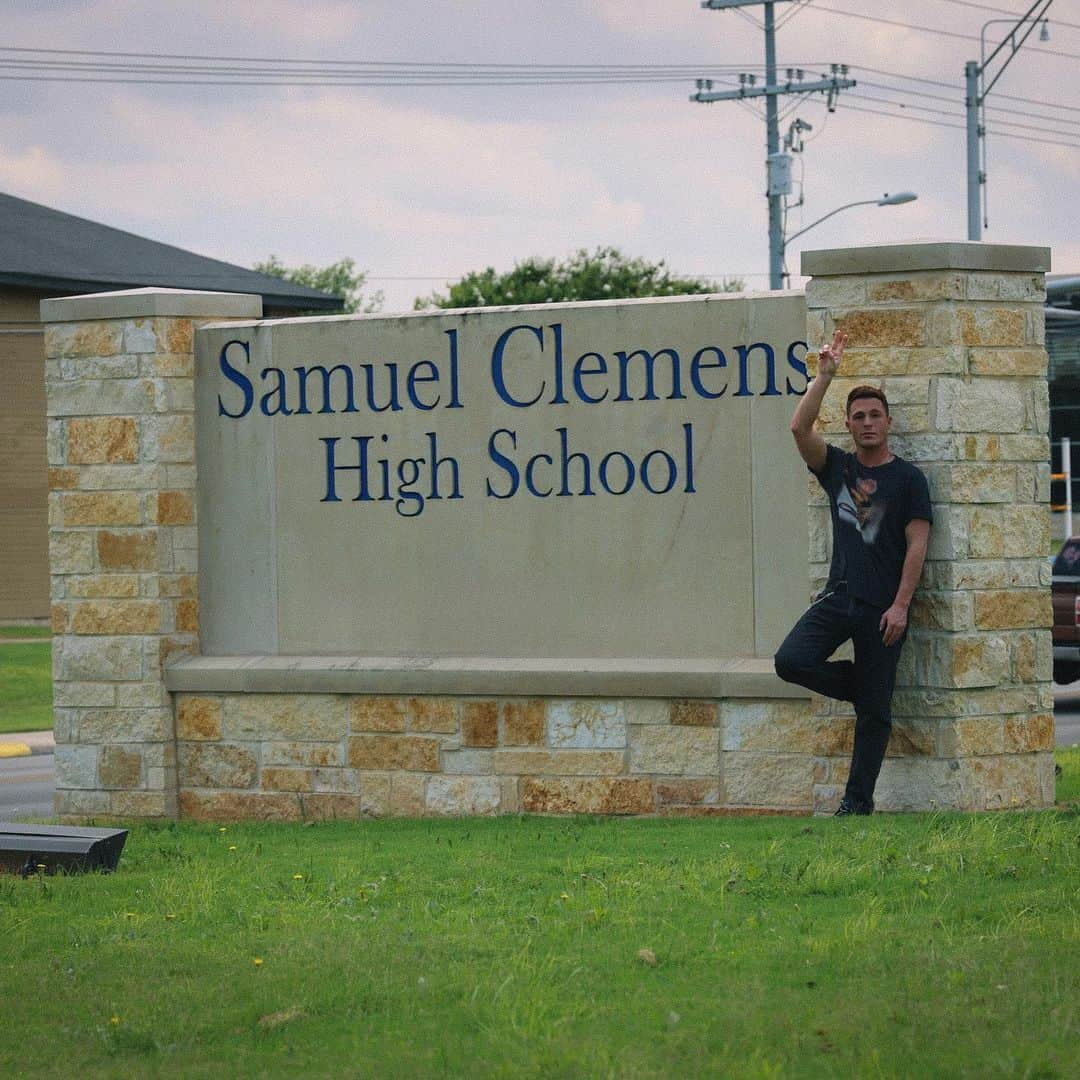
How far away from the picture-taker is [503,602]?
995cm

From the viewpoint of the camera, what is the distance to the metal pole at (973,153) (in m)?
32.4

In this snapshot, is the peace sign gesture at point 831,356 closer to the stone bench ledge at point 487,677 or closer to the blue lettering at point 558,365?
the stone bench ledge at point 487,677

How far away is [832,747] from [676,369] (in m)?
2.12

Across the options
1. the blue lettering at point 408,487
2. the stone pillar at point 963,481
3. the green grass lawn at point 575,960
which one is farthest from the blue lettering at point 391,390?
the green grass lawn at point 575,960

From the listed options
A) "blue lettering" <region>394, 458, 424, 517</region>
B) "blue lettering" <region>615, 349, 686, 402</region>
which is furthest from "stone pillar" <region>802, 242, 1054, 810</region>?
"blue lettering" <region>394, 458, 424, 517</region>

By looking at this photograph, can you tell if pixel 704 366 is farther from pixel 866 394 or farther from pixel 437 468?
pixel 437 468

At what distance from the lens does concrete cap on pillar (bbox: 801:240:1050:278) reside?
28.8 feet

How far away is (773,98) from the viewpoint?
35562 mm

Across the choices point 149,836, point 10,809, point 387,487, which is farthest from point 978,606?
point 10,809

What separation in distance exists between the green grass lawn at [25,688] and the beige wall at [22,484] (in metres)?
4.74

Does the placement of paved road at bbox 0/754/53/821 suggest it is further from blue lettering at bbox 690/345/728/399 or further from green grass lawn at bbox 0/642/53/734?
blue lettering at bbox 690/345/728/399

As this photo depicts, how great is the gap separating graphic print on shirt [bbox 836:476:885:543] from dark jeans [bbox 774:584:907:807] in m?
0.29

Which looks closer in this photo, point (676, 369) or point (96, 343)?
point (676, 369)

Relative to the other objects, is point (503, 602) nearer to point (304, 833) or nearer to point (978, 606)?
point (304, 833)
